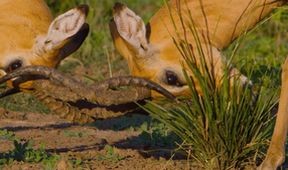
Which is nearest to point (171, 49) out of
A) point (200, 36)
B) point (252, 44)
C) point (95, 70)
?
point (200, 36)

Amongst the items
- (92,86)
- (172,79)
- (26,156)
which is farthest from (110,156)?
(92,86)

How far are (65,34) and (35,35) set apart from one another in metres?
0.40

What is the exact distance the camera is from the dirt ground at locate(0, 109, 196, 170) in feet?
21.9

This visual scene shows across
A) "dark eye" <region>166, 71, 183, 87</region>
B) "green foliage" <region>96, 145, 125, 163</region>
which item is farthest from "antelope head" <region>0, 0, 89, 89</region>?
"green foliage" <region>96, 145, 125, 163</region>

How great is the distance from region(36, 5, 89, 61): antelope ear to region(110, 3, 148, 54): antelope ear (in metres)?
0.22

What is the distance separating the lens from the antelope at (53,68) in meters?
6.21

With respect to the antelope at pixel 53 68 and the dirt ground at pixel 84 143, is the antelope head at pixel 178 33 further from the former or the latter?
the dirt ground at pixel 84 143

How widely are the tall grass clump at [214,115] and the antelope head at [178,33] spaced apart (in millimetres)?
36

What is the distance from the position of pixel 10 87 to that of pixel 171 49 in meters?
1.08

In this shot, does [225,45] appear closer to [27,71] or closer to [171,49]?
[171,49]

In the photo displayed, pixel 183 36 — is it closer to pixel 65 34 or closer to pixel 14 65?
pixel 65 34

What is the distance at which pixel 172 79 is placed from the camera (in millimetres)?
6617

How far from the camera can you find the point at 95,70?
10.5 m

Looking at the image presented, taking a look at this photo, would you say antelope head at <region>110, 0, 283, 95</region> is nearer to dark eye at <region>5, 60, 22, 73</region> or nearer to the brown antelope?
the brown antelope
